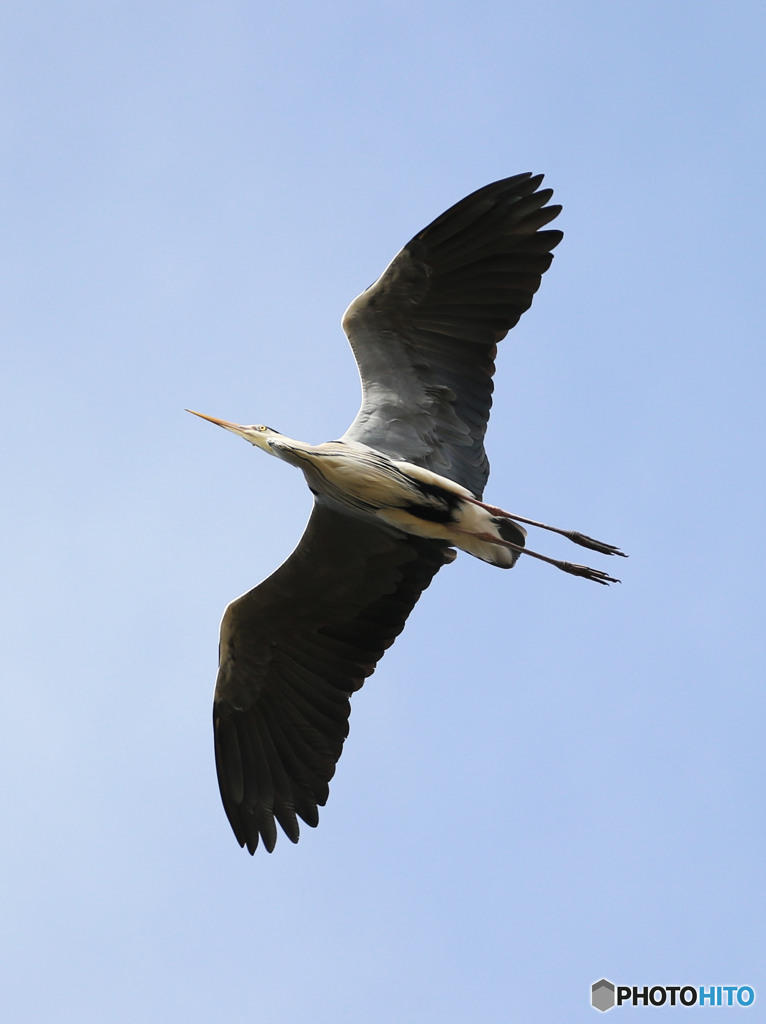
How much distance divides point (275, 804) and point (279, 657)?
4.17ft

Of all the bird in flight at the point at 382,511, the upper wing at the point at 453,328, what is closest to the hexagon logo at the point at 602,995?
the bird in flight at the point at 382,511

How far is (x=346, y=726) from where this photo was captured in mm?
11344

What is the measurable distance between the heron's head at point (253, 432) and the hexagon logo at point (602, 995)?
17.6 feet

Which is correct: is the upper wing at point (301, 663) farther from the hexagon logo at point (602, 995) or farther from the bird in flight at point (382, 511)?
the hexagon logo at point (602, 995)

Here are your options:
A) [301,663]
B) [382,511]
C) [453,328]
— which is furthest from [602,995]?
[453,328]

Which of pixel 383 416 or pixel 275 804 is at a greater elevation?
pixel 383 416

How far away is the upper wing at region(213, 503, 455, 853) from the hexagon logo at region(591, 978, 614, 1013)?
283cm

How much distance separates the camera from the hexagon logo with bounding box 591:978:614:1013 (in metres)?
11.0

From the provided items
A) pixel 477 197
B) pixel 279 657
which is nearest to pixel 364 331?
pixel 477 197

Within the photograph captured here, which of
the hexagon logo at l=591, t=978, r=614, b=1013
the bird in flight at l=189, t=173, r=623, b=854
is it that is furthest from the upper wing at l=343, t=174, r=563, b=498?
the hexagon logo at l=591, t=978, r=614, b=1013

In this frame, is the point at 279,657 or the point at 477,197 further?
the point at 279,657

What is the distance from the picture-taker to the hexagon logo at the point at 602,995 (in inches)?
434

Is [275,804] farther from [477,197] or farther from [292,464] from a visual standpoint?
[477,197]

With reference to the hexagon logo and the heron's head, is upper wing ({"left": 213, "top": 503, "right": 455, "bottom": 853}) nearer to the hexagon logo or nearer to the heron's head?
the heron's head
